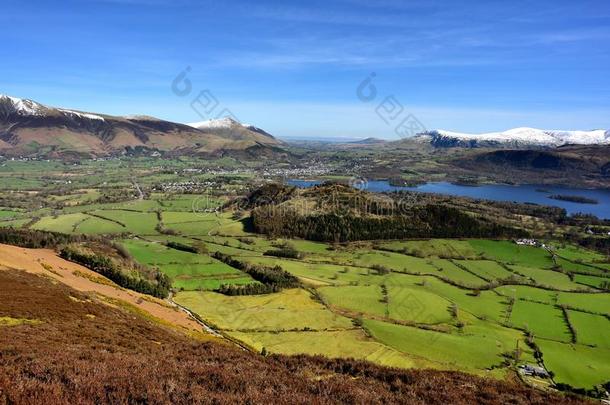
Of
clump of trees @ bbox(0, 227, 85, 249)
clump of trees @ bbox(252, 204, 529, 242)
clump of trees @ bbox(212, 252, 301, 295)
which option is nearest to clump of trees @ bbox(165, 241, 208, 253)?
clump of trees @ bbox(212, 252, 301, 295)

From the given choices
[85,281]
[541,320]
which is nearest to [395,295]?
[541,320]

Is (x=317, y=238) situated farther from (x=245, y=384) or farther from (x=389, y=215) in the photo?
(x=245, y=384)

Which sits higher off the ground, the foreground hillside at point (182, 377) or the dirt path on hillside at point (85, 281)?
the foreground hillside at point (182, 377)

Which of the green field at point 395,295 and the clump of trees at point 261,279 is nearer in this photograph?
the green field at point 395,295

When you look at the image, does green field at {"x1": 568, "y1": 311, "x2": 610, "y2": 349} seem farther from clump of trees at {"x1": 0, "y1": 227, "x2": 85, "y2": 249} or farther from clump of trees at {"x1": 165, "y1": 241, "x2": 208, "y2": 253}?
clump of trees at {"x1": 0, "y1": 227, "x2": 85, "y2": 249}

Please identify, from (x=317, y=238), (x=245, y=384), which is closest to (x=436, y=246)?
(x=317, y=238)

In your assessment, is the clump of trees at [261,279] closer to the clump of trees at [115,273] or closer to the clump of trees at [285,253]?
the clump of trees at [115,273]

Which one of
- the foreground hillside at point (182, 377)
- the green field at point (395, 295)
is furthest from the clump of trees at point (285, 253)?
the foreground hillside at point (182, 377)
